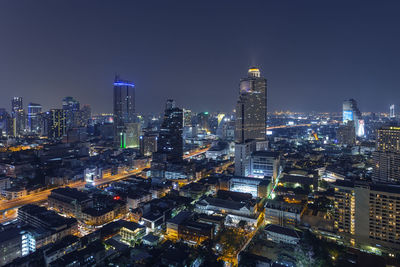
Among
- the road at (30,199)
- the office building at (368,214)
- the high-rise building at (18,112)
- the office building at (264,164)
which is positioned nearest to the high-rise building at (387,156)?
the office building at (264,164)

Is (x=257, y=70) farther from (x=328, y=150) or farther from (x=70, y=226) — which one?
(x=70, y=226)

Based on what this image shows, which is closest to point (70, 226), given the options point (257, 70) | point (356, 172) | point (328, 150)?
point (356, 172)

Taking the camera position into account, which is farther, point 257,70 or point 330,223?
point 257,70

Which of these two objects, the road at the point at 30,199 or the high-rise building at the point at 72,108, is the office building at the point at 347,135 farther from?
the high-rise building at the point at 72,108

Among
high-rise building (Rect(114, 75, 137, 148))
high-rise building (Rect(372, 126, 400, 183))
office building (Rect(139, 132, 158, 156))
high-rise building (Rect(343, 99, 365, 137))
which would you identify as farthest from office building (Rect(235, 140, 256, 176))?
high-rise building (Rect(343, 99, 365, 137))

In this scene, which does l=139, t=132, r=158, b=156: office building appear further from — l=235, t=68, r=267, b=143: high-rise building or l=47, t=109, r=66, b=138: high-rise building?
l=47, t=109, r=66, b=138: high-rise building

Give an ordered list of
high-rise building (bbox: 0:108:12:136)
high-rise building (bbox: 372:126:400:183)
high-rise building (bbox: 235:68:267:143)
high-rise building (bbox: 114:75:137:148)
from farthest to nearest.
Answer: high-rise building (bbox: 0:108:12:136) → high-rise building (bbox: 114:75:137:148) → high-rise building (bbox: 235:68:267:143) → high-rise building (bbox: 372:126:400:183)
